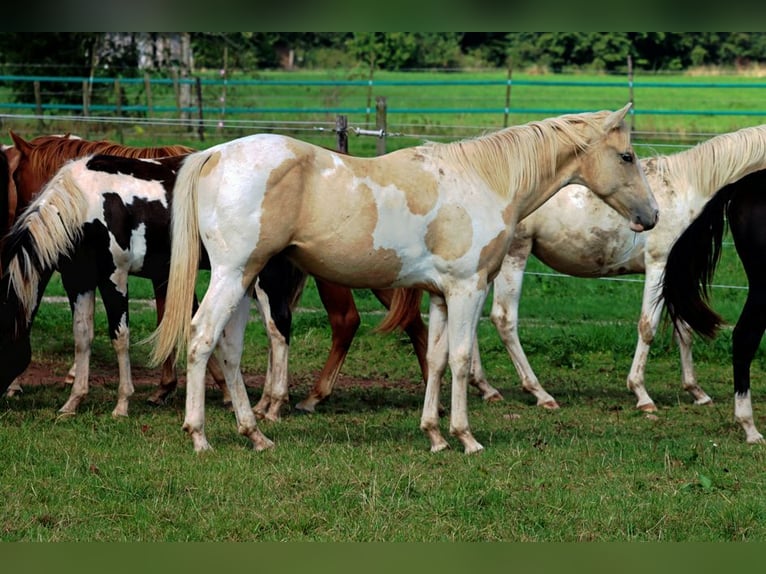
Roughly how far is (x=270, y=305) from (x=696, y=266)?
3.10 meters

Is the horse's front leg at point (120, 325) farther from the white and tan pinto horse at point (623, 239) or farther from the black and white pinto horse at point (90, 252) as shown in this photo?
the white and tan pinto horse at point (623, 239)

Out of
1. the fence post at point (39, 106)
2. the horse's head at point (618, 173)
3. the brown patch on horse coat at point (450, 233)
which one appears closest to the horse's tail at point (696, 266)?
the horse's head at point (618, 173)

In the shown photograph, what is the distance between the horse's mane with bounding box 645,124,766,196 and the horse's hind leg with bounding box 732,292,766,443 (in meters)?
1.63

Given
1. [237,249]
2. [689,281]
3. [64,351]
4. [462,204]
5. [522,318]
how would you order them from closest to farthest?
1. [237,249]
2. [462,204]
3. [689,281]
4. [64,351]
5. [522,318]

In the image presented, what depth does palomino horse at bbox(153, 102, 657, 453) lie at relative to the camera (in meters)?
6.41

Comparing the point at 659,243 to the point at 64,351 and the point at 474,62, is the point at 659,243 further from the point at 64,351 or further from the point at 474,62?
the point at 474,62

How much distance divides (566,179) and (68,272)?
366 cm

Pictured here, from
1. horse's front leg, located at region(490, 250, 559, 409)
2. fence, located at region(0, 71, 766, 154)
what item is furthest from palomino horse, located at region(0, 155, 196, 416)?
fence, located at region(0, 71, 766, 154)

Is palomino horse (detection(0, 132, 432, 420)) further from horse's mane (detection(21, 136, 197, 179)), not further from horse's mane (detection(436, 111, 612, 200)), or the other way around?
horse's mane (detection(436, 111, 612, 200))

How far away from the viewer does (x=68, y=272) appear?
25.7 ft

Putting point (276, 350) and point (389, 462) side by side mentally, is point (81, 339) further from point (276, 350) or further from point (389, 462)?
point (389, 462)

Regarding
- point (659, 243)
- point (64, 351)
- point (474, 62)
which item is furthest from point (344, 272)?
point (474, 62)

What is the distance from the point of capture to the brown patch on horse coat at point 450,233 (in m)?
6.76

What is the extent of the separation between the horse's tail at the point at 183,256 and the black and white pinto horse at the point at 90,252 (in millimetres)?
1196
